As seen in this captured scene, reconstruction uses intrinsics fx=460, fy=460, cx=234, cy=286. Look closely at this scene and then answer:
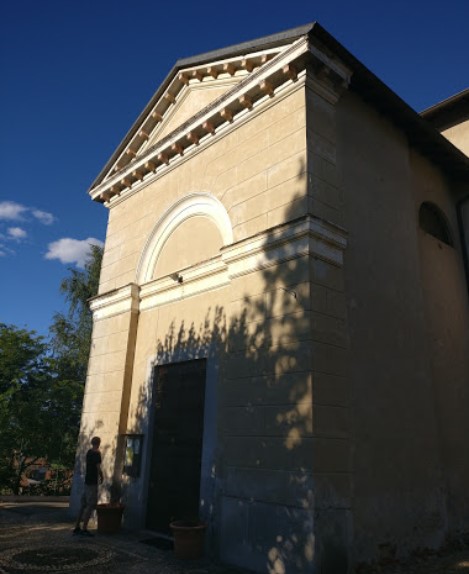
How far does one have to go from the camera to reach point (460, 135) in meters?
12.4

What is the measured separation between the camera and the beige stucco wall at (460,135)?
12.2m

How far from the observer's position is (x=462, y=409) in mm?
8547

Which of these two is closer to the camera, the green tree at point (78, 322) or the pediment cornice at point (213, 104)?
the pediment cornice at point (213, 104)

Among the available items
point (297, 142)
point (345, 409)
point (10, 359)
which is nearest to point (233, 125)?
point (297, 142)

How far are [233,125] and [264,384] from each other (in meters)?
4.87

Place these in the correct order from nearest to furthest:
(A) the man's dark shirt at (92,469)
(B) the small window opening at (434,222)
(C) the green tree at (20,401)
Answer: (A) the man's dark shirt at (92,469) < (B) the small window opening at (434,222) < (C) the green tree at (20,401)

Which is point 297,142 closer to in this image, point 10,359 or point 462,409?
point 462,409

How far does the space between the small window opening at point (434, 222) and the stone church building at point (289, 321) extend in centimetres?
5

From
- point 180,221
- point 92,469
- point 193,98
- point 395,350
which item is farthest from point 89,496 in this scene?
point 193,98

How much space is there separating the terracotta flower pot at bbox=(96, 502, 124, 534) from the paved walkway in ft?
0.43

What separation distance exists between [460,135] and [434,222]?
3.90m

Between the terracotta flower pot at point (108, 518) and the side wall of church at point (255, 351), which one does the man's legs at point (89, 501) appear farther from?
the side wall of church at point (255, 351)

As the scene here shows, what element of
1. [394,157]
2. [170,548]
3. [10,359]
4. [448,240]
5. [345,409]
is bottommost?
[170,548]

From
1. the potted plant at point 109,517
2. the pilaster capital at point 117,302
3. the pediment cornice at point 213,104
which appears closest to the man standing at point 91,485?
the potted plant at point 109,517
